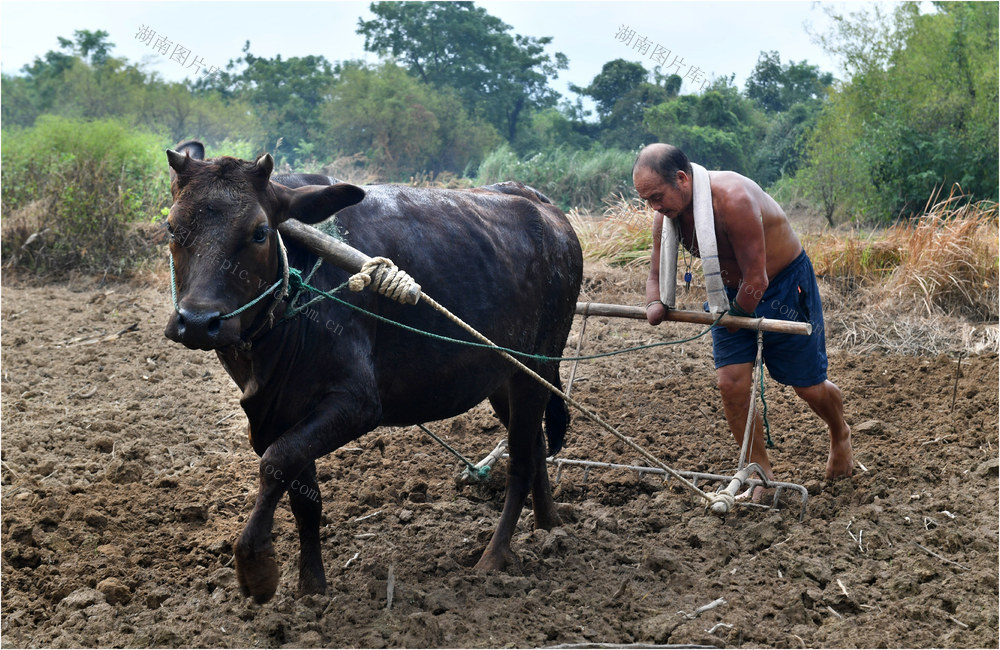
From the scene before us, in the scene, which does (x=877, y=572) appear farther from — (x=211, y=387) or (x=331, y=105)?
(x=331, y=105)

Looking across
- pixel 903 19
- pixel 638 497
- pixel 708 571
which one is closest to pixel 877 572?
pixel 708 571

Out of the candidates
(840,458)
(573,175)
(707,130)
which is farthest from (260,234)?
(707,130)

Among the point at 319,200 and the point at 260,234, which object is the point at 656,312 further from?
the point at 260,234

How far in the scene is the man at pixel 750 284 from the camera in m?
4.80

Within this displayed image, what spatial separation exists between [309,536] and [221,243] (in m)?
1.47

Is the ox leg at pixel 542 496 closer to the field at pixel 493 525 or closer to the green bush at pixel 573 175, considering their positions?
the field at pixel 493 525

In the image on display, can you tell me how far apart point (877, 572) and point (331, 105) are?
82.3 ft

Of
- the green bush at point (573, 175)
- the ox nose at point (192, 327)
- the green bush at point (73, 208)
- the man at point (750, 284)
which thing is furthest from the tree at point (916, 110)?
the ox nose at point (192, 327)

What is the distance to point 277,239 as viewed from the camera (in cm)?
350

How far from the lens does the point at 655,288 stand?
5.19m

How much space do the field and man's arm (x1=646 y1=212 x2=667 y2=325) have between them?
1.09m

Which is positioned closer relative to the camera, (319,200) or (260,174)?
(260,174)

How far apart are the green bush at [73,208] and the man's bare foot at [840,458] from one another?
957 centimetres

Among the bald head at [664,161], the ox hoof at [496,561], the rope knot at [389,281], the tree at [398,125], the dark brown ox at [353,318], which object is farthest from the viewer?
the tree at [398,125]
